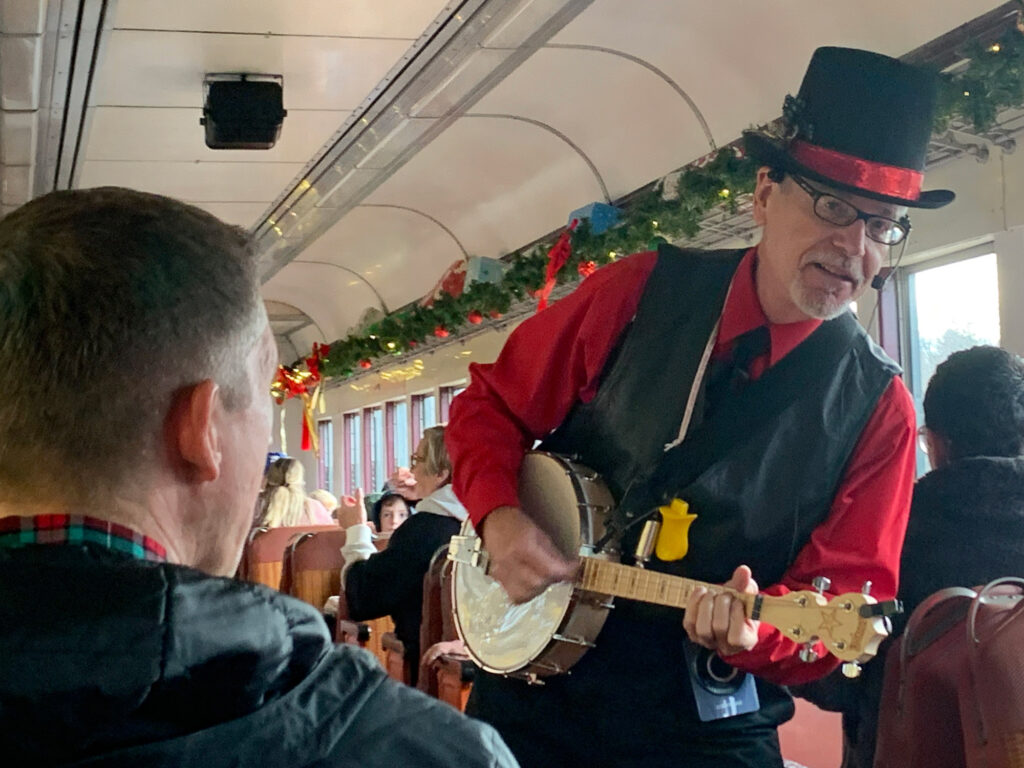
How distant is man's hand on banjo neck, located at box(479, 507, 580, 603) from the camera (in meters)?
2.61

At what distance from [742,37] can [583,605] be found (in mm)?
4783

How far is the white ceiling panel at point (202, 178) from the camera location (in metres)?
9.93

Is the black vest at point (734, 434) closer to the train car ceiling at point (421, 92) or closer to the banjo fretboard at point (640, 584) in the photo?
the banjo fretboard at point (640, 584)

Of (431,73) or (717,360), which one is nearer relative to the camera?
(717,360)

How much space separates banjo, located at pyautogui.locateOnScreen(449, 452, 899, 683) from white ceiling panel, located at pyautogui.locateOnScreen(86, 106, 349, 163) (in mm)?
6380

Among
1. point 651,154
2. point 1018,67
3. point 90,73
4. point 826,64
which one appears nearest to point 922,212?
point 1018,67

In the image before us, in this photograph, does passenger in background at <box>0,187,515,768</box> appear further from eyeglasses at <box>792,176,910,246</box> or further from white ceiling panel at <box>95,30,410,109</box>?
white ceiling panel at <box>95,30,410,109</box>

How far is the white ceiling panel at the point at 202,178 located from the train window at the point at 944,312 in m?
5.54

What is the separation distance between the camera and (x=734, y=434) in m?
2.49

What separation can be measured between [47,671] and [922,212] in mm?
5689

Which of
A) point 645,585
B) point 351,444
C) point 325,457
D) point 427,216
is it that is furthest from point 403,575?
point 325,457

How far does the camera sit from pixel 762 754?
7.86 ft

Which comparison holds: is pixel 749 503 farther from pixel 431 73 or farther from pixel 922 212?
pixel 431 73

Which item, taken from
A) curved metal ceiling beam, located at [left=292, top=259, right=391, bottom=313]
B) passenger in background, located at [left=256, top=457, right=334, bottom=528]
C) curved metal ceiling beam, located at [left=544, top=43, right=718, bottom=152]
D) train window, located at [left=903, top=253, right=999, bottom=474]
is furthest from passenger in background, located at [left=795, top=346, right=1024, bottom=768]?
curved metal ceiling beam, located at [left=292, top=259, right=391, bottom=313]
